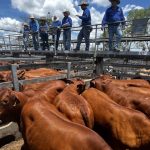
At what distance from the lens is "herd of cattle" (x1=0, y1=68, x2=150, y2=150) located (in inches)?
183

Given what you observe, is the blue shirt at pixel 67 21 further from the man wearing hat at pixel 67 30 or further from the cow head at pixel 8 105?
the cow head at pixel 8 105

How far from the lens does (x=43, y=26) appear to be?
15.1 meters

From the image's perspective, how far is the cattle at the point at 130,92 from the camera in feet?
21.0

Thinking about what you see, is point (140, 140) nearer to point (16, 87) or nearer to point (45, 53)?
point (16, 87)

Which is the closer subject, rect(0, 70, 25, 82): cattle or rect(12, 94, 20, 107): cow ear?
rect(12, 94, 20, 107): cow ear

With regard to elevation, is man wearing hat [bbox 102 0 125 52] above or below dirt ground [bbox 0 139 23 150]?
above

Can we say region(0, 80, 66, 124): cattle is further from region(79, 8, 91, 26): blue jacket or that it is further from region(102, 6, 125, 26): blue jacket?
region(79, 8, 91, 26): blue jacket

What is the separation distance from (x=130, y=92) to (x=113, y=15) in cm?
460

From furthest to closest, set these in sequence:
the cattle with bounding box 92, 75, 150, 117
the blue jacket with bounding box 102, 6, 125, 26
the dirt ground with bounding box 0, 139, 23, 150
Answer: the blue jacket with bounding box 102, 6, 125, 26
the dirt ground with bounding box 0, 139, 23, 150
the cattle with bounding box 92, 75, 150, 117

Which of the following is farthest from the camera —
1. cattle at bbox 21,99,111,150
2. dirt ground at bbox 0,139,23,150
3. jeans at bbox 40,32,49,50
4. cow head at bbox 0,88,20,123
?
jeans at bbox 40,32,49,50

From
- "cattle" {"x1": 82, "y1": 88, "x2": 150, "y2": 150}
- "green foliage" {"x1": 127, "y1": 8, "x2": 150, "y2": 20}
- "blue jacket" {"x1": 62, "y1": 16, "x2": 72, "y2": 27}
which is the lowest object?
"cattle" {"x1": 82, "y1": 88, "x2": 150, "y2": 150}

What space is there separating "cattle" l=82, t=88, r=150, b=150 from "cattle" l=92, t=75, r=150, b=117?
1.47ft

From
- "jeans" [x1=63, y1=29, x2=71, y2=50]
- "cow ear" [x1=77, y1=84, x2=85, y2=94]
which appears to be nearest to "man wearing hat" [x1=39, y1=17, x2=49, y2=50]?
"jeans" [x1=63, y1=29, x2=71, y2=50]

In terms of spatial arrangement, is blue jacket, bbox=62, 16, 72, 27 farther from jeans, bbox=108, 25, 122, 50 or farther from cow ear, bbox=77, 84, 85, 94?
cow ear, bbox=77, 84, 85, 94
